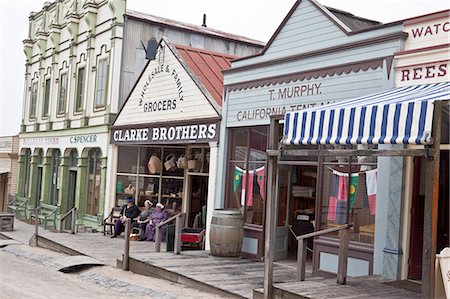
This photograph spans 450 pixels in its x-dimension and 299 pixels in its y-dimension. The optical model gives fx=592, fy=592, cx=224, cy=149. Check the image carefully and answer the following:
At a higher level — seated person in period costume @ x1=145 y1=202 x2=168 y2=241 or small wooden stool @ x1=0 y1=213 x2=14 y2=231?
seated person in period costume @ x1=145 y1=202 x2=168 y2=241

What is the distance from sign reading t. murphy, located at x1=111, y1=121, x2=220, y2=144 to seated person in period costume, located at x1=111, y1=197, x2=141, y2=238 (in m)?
1.89

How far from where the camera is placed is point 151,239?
55.1 ft

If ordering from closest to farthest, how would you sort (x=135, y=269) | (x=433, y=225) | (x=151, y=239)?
(x=433, y=225) < (x=135, y=269) < (x=151, y=239)

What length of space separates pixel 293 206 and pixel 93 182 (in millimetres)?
9966

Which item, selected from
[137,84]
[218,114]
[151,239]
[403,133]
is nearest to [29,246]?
[151,239]

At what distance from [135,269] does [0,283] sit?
2.60 m

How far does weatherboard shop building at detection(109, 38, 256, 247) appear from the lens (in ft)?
48.3

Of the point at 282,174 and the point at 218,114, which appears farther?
the point at 218,114

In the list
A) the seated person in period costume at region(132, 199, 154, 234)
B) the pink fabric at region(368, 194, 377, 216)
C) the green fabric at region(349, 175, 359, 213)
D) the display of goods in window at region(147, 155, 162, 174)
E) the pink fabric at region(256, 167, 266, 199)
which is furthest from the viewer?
the display of goods in window at region(147, 155, 162, 174)

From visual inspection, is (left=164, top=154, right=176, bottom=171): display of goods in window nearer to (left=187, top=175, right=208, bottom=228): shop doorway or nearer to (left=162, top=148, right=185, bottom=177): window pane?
(left=162, top=148, right=185, bottom=177): window pane

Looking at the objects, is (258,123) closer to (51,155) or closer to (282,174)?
(282,174)

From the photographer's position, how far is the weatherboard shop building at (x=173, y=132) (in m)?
14.7

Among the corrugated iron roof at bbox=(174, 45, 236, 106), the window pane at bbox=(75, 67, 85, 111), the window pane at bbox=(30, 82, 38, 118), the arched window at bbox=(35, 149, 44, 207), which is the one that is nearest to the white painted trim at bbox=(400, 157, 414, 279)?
the corrugated iron roof at bbox=(174, 45, 236, 106)

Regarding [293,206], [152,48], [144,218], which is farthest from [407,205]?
[152,48]
